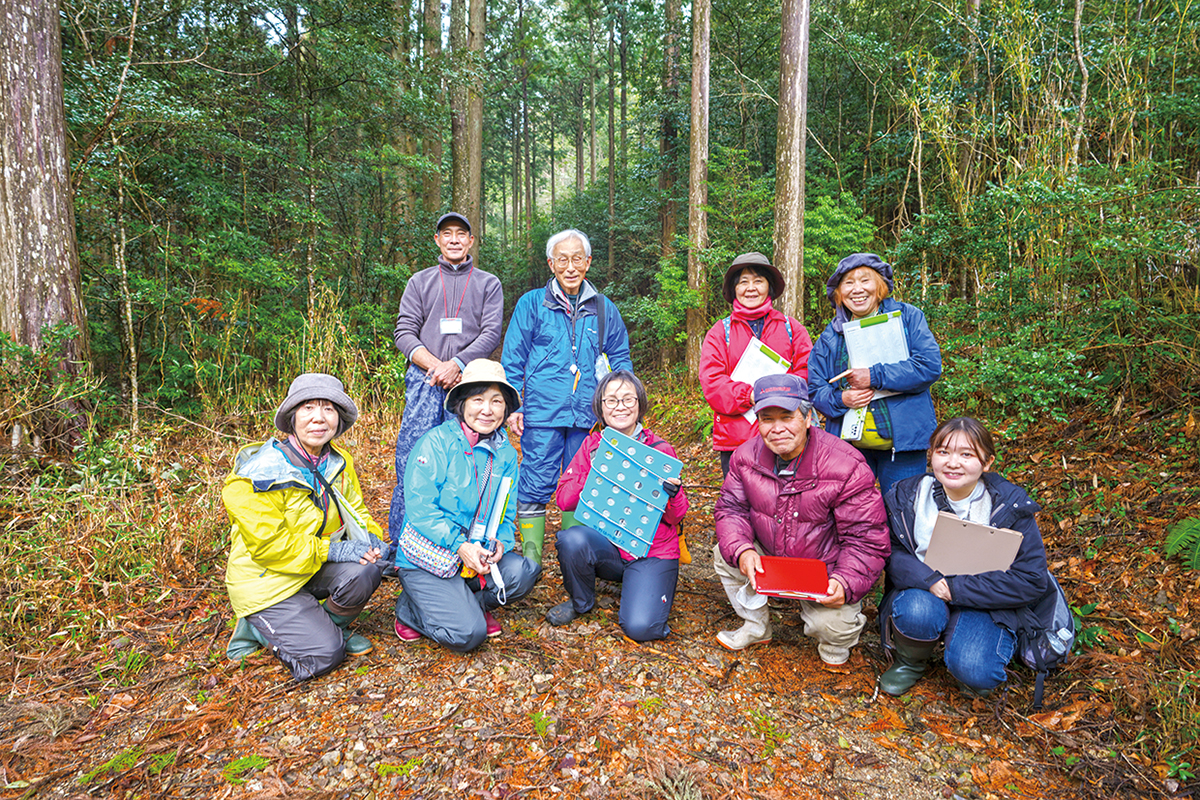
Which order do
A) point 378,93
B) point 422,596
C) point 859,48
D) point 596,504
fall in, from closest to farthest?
point 422,596
point 596,504
point 378,93
point 859,48

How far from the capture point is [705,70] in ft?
28.3

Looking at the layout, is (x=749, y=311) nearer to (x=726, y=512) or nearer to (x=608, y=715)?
(x=726, y=512)

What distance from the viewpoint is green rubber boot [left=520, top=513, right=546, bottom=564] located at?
380 centimetres

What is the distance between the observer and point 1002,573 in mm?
2514

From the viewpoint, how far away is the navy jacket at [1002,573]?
2.48 m

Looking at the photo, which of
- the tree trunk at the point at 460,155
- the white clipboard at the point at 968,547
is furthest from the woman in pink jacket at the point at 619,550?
the tree trunk at the point at 460,155

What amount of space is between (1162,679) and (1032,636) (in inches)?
19.0

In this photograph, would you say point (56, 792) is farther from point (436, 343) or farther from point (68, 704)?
point (436, 343)

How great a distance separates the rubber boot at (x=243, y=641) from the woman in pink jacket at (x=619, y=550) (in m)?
1.47

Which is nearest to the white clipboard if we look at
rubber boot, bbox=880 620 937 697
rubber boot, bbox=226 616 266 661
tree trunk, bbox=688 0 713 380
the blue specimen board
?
rubber boot, bbox=880 620 937 697

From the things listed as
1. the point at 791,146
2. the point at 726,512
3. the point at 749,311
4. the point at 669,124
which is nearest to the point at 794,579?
the point at 726,512

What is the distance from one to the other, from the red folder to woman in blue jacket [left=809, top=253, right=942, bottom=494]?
0.69m

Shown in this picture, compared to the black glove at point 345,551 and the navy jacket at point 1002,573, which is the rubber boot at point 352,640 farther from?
the navy jacket at point 1002,573

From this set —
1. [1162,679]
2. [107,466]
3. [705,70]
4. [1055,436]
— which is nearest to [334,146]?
[705,70]
